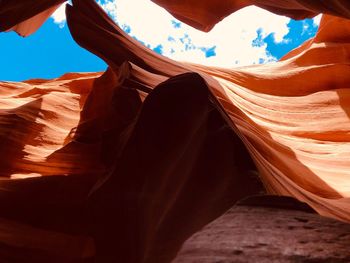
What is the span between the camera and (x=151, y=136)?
3088mm

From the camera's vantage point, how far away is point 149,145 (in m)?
3.07

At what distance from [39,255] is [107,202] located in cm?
71

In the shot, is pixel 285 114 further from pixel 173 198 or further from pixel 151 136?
pixel 173 198

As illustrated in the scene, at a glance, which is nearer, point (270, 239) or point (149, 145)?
point (270, 239)

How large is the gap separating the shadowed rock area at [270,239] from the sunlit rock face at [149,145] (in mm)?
371

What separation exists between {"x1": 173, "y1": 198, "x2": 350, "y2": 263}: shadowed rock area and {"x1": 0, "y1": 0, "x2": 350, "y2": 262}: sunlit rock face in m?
0.37

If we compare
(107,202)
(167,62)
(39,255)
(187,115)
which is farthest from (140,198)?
(167,62)

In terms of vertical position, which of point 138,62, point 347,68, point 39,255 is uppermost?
point 347,68

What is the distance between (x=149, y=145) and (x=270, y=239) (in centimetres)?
143

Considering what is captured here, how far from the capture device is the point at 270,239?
5.74ft

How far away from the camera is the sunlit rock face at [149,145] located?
263cm

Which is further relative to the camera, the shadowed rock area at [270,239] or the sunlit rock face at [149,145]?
the sunlit rock face at [149,145]

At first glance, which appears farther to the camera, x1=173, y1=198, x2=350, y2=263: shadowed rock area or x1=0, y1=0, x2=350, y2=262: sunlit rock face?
x1=0, y1=0, x2=350, y2=262: sunlit rock face

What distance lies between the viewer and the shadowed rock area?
1662 mm
